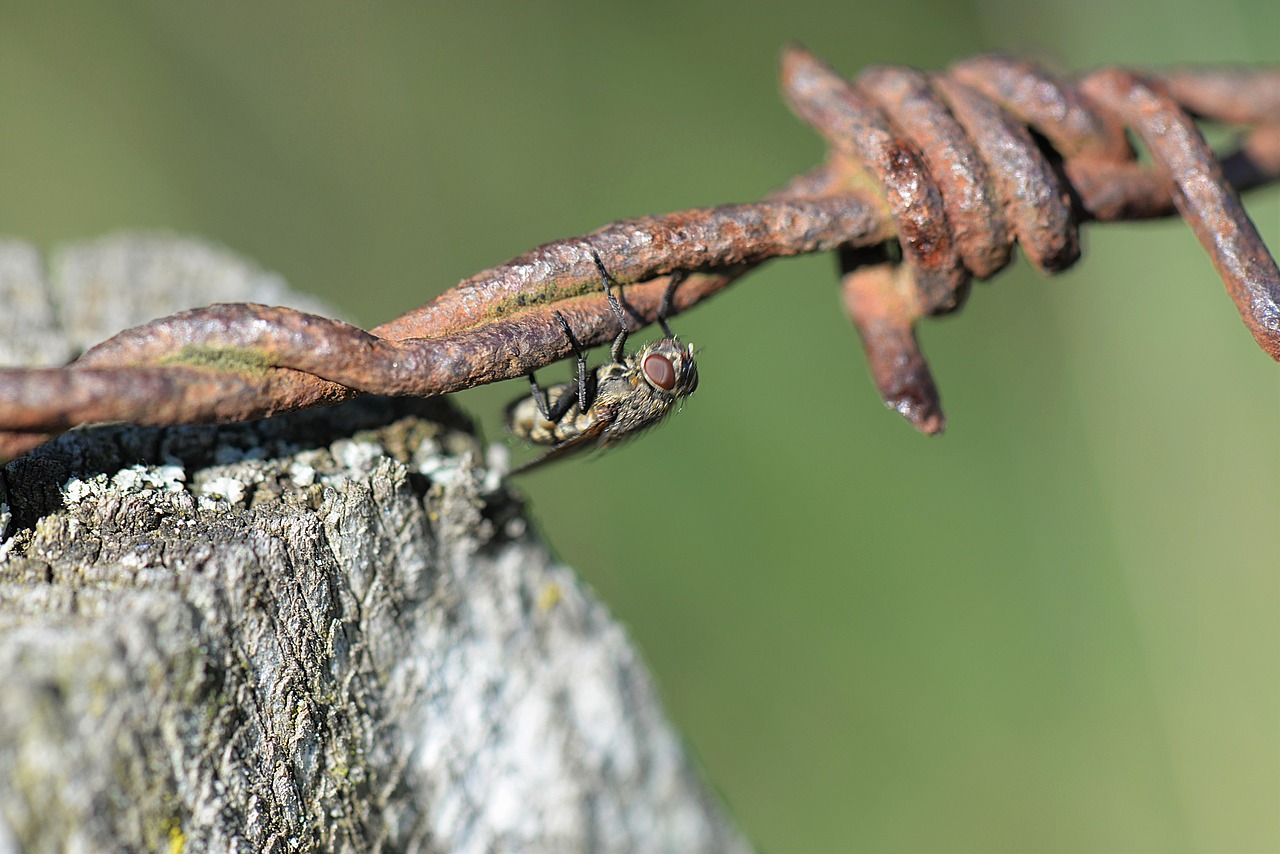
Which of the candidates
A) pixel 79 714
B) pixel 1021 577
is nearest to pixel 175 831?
pixel 79 714

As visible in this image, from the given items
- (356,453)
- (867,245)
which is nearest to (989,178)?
(867,245)

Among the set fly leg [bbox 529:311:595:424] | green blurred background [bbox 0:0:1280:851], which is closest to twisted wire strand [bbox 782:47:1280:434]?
fly leg [bbox 529:311:595:424]

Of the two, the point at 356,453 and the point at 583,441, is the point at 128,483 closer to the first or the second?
the point at 356,453

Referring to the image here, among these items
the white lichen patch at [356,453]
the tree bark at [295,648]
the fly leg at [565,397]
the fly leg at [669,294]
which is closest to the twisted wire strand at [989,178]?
the fly leg at [669,294]

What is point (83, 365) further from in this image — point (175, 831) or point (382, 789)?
point (382, 789)

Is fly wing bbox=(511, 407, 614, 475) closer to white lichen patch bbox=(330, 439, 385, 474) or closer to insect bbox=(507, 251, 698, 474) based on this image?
insect bbox=(507, 251, 698, 474)
